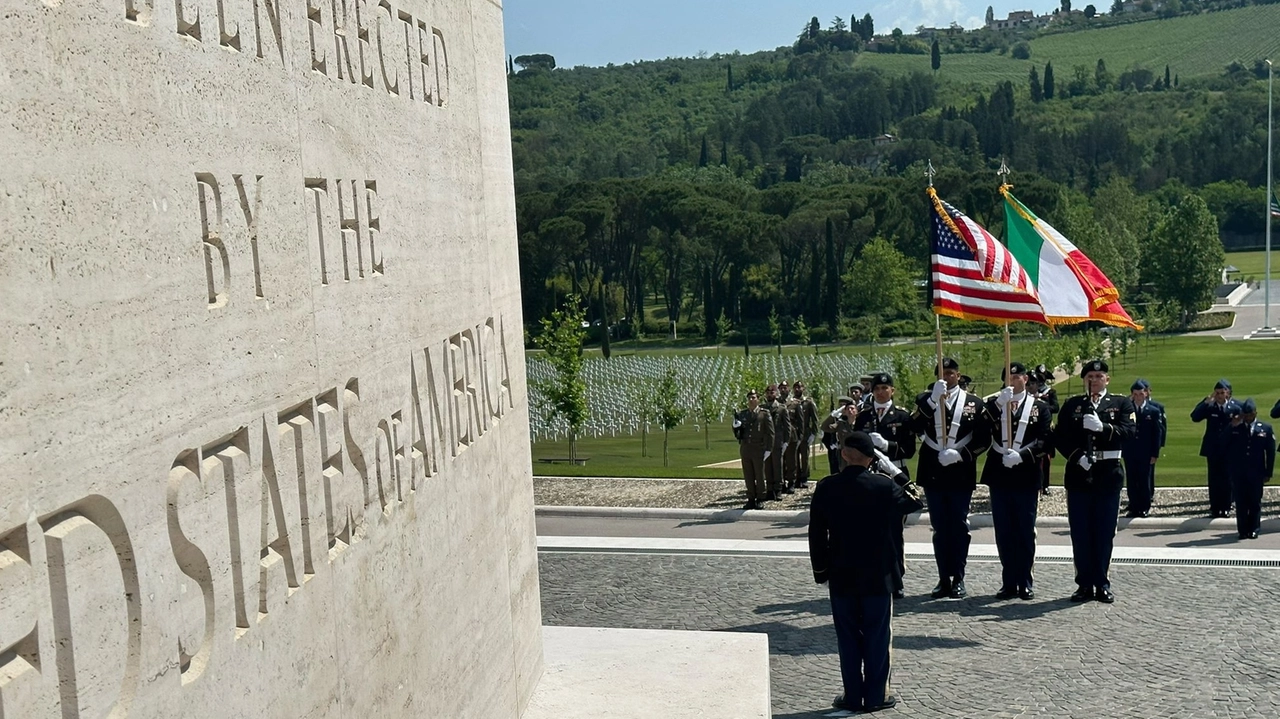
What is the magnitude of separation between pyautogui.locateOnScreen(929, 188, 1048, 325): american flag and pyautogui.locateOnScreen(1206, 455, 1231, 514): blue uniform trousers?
4346mm

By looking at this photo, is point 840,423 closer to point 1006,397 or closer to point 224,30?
point 1006,397

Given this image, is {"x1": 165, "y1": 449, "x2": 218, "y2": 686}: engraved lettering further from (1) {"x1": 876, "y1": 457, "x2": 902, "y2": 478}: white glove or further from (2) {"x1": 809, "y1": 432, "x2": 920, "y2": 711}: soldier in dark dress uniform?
(1) {"x1": 876, "y1": 457, "x2": 902, "y2": 478}: white glove

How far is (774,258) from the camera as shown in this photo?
80875mm

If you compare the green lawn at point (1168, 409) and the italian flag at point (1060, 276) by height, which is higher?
the italian flag at point (1060, 276)

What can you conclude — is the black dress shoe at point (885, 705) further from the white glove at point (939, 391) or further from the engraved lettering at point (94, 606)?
the engraved lettering at point (94, 606)

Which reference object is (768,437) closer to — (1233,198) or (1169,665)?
(1169,665)

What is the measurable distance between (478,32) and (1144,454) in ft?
32.3

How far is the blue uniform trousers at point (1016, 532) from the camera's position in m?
10.2

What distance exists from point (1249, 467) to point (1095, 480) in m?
3.40

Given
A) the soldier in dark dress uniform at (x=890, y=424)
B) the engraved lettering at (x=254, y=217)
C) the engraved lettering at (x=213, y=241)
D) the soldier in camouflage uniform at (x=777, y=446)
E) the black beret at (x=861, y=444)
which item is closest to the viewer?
the engraved lettering at (x=213, y=241)

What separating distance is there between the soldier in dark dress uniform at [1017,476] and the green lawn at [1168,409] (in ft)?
23.8

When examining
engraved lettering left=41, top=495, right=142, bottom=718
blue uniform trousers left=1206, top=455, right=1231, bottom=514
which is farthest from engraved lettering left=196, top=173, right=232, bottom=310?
blue uniform trousers left=1206, top=455, right=1231, bottom=514

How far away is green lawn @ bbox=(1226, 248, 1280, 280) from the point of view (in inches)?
3898

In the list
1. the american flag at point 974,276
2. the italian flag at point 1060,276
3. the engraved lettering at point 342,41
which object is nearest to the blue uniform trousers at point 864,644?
the american flag at point 974,276
